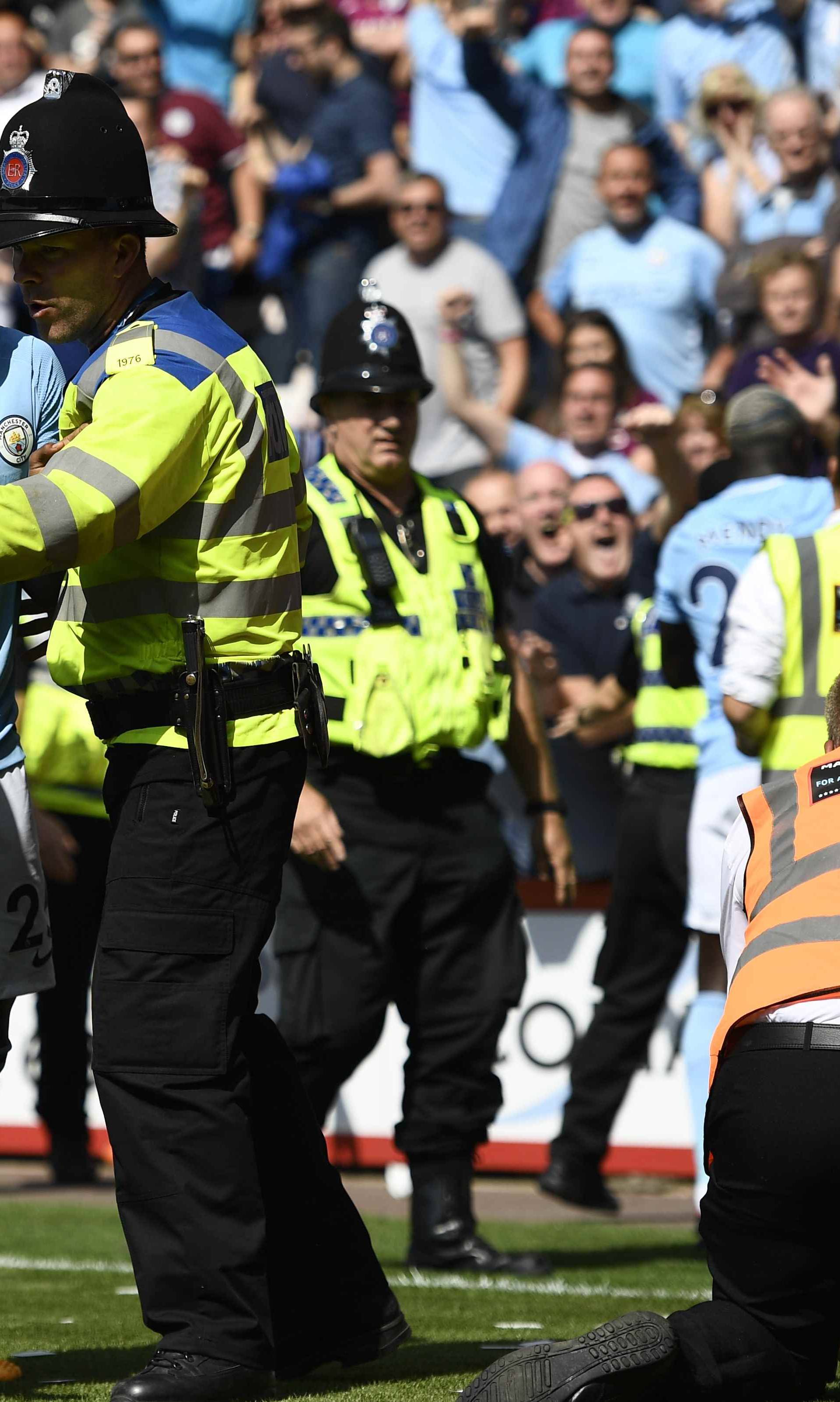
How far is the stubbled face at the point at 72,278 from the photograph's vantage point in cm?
393

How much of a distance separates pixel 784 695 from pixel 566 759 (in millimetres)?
3137

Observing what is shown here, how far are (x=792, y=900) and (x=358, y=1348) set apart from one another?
133cm

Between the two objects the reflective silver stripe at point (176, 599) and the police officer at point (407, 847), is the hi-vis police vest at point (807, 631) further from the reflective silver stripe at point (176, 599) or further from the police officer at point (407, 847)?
the reflective silver stripe at point (176, 599)

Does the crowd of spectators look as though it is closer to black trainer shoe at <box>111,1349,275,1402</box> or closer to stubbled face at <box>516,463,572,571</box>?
stubbled face at <box>516,463,572,571</box>

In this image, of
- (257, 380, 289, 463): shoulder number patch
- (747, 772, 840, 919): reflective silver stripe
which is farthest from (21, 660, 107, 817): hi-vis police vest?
(747, 772, 840, 919): reflective silver stripe

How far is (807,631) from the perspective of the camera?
5789 mm

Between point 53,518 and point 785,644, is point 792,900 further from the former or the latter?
point 785,644

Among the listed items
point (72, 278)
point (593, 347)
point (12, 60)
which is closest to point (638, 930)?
point (593, 347)

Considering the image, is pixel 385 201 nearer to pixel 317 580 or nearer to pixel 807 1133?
pixel 317 580

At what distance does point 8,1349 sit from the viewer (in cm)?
461

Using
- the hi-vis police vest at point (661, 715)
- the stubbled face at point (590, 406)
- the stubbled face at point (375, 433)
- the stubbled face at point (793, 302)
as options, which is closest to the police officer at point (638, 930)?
the hi-vis police vest at point (661, 715)

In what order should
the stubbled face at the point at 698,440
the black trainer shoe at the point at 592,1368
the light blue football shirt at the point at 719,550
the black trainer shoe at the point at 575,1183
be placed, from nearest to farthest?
the black trainer shoe at the point at 592,1368 → the light blue football shirt at the point at 719,550 → the black trainer shoe at the point at 575,1183 → the stubbled face at the point at 698,440

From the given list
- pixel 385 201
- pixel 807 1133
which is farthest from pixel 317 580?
pixel 385 201

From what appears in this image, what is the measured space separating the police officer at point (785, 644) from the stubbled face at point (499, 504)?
11.2 feet
